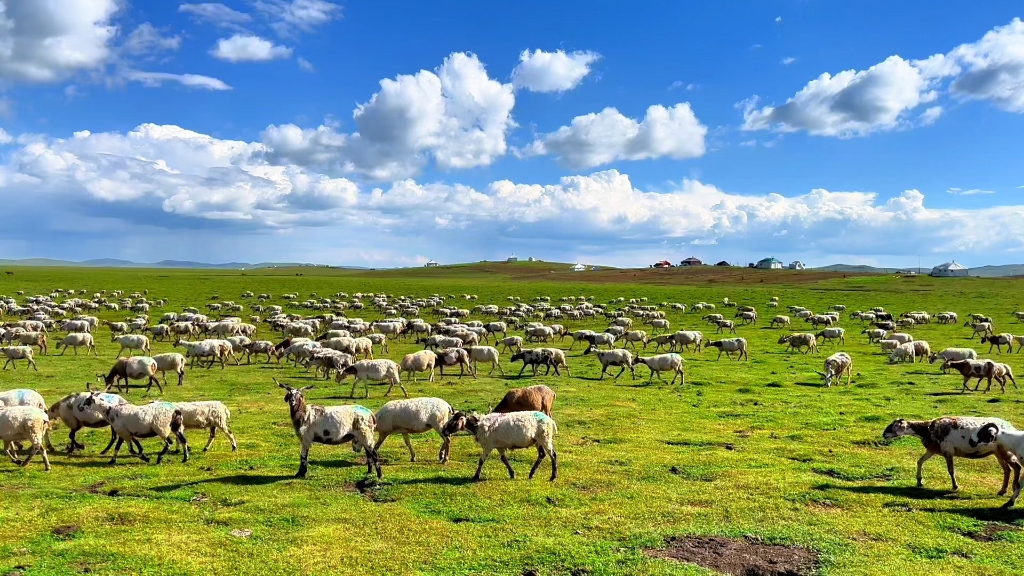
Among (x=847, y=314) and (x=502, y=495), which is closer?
(x=502, y=495)

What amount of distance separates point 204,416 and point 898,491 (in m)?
17.1

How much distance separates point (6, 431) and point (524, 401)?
1320cm

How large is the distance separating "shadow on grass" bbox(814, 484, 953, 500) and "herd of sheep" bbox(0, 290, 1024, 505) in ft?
2.13

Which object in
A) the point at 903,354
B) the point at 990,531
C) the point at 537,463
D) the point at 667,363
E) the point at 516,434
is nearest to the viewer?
the point at 990,531

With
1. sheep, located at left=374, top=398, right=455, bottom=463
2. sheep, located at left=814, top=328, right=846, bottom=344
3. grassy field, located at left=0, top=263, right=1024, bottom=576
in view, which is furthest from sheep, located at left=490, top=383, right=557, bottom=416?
sheep, located at left=814, top=328, right=846, bottom=344

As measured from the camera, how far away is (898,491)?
1352 cm

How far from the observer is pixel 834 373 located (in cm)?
2938

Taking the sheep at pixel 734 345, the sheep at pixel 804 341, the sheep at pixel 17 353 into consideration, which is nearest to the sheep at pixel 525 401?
the sheep at pixel 734 345

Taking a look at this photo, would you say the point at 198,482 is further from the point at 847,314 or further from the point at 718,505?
the point at 847,314

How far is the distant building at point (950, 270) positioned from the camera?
14200cm

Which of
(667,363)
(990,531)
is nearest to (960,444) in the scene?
(990,531)

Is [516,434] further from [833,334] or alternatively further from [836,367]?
[833,334]

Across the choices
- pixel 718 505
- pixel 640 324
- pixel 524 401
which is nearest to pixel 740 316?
pixel 640 324

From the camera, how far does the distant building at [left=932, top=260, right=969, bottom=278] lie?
14200cm
